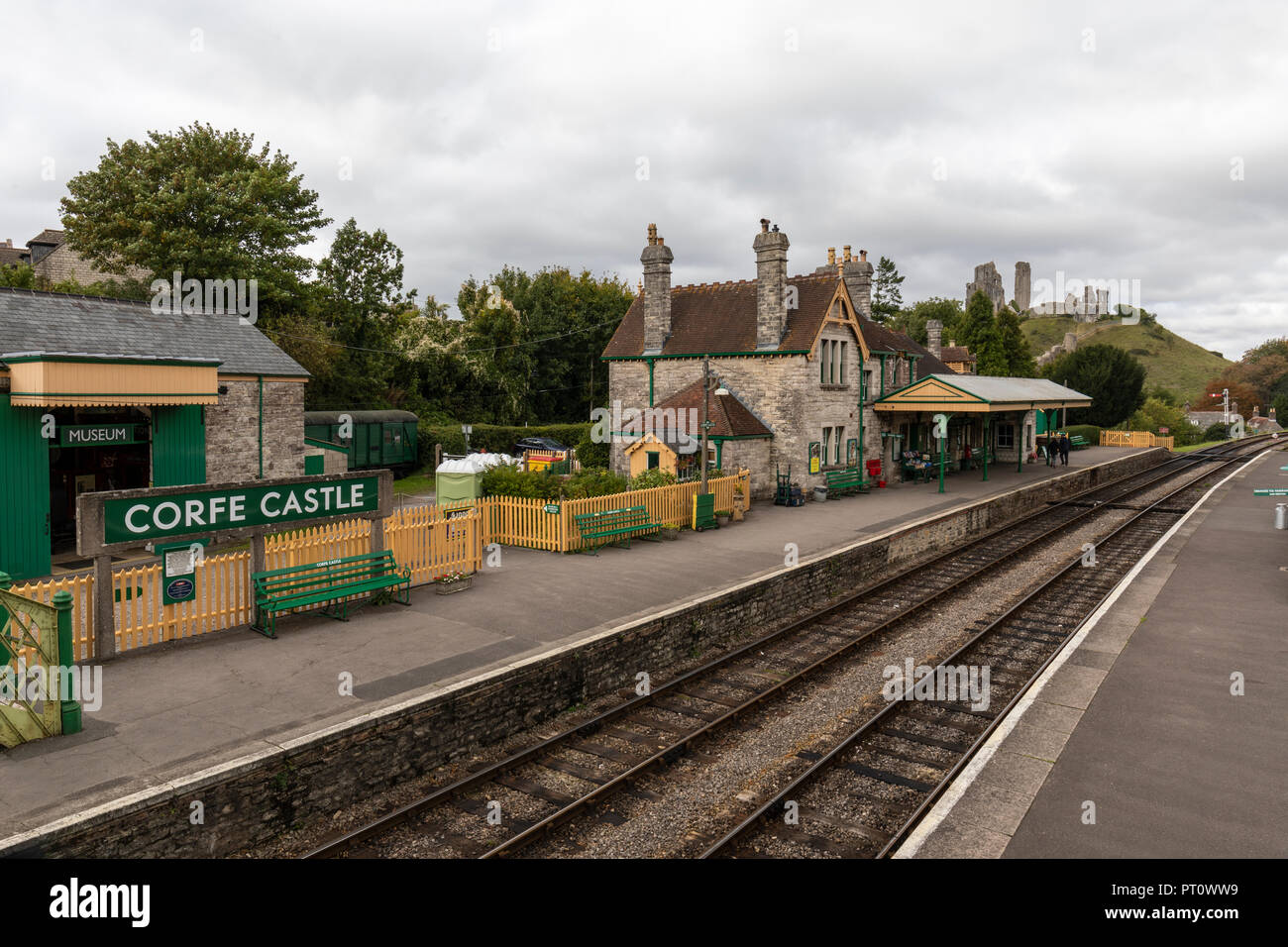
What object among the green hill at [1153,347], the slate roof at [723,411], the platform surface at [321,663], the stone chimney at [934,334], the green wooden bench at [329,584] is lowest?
the platform surface at [321,663]

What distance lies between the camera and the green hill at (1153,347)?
139 meters

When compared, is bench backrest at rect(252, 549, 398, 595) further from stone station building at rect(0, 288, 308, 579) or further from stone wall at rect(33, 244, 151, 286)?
stone wall at rect(33, 244, 151, 286)

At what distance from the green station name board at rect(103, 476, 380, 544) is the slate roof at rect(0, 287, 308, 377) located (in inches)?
224

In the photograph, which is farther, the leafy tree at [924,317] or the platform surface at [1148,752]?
the leafy tree at [924,317]

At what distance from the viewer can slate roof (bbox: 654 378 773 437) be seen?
2525 centimetres

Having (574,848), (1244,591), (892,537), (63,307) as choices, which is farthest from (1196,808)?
(63,307)

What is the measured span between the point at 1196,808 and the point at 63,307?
21.6 meters

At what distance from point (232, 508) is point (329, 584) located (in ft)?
6.51

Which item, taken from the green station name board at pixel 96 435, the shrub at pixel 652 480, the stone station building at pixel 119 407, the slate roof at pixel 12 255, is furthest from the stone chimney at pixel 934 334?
the slate roof at pixel 12 255

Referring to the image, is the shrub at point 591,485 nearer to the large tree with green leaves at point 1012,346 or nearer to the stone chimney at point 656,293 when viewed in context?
the stone chimney at point 656,293

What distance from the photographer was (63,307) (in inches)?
678

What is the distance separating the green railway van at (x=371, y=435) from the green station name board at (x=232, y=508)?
19.0 meters

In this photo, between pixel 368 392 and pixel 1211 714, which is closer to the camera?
pixel 1211 714
